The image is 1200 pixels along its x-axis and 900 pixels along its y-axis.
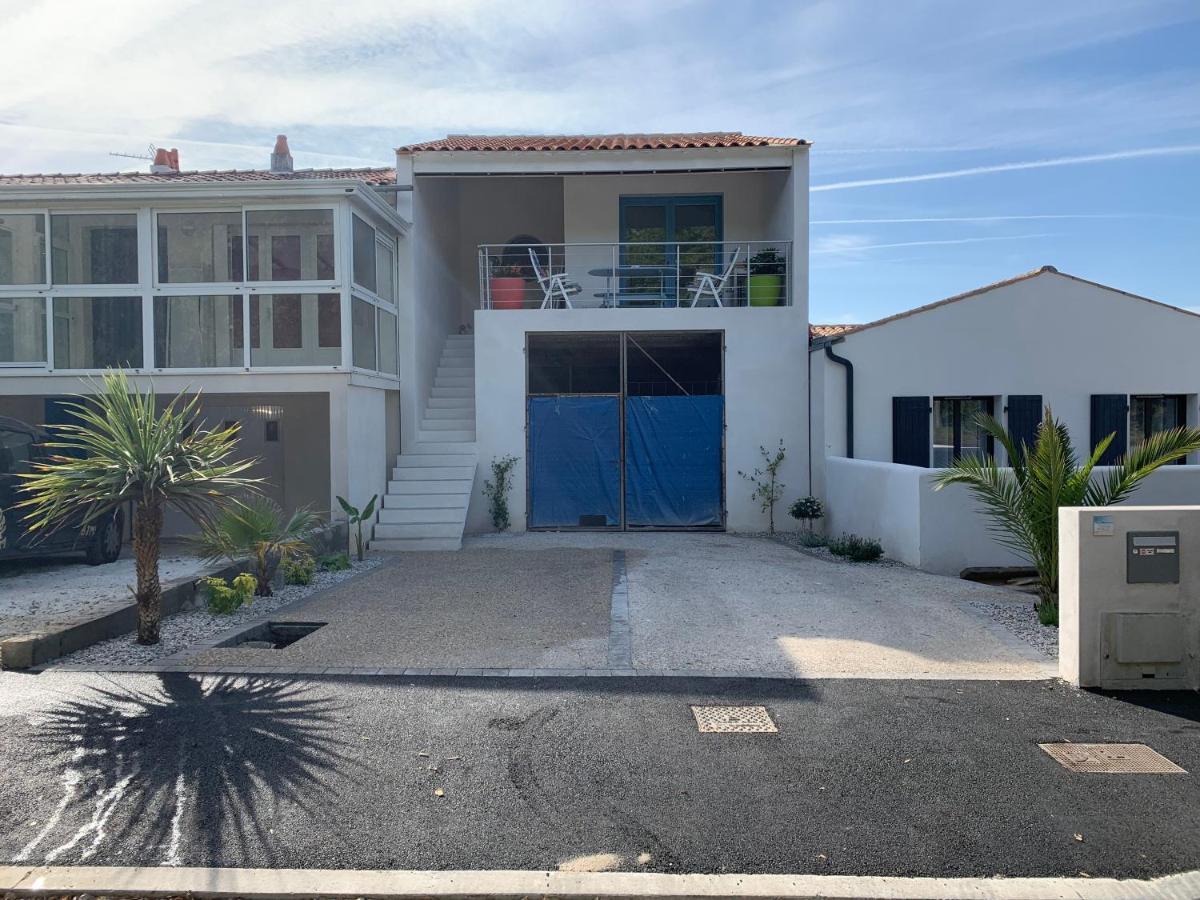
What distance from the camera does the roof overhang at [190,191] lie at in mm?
10961

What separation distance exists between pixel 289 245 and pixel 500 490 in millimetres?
4512

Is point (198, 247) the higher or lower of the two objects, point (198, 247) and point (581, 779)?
the higher

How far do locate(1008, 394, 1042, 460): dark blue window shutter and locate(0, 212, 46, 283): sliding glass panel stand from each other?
43.7ft

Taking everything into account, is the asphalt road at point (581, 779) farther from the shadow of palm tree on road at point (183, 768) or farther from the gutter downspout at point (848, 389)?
the gutter downspout at point (848, 389)

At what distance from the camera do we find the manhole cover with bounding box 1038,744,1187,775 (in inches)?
167

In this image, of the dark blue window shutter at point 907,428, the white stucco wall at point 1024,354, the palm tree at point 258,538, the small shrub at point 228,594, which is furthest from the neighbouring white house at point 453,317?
the small shrub at point 228,594

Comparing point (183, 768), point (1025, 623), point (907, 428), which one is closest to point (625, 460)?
point (907, 428)

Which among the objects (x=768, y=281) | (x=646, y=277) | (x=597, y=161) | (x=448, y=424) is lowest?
(x=448, y=424)

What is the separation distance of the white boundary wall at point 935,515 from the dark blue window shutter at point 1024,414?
2668mm

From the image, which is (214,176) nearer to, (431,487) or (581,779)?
(431,487)

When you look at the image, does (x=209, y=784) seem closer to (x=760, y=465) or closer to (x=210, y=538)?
(x=210, y=538)

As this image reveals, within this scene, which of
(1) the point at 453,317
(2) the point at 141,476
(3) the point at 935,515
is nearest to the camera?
(2) the point at 141,476

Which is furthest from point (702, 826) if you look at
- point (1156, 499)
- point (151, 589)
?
point (1156, 499)

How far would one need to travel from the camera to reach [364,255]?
1208 centimetres
